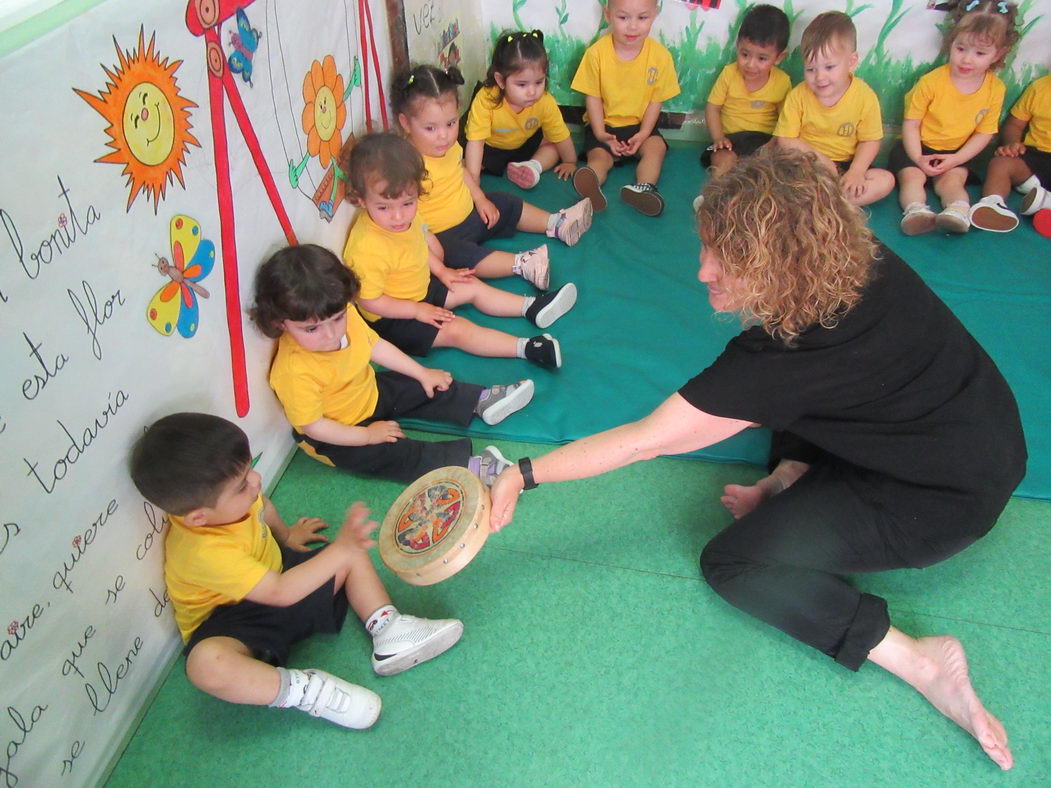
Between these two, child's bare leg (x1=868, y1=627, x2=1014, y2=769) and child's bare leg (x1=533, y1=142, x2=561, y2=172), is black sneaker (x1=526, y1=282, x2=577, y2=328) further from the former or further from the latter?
child's bare leg (x1=868, y1=627, x2=1014, y2=769)

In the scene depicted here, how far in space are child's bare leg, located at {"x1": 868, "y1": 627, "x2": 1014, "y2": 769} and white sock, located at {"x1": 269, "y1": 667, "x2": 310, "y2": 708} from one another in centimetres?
126

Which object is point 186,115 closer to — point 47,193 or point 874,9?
point 47,193

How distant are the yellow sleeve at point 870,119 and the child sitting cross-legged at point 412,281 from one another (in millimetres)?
1642

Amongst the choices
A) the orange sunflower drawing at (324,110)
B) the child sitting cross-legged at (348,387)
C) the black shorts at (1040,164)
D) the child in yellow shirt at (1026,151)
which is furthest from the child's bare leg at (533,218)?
the black shorts at (1040,164)

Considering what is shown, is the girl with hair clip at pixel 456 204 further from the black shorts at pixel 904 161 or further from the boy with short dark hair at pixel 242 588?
the black shorts at pixel 904 161

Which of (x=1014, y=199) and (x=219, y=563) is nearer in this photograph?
(x=219, y=563)

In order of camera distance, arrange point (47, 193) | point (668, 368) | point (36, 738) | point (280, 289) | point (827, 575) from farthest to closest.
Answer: point (668, 368) < point (280, 289) < point (827, 575) < point (36, 738) < point (47, 193)

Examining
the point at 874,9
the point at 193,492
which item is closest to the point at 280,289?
the point at 193,492

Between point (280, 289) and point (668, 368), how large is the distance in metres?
1.28

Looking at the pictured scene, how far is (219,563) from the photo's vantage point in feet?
5.04

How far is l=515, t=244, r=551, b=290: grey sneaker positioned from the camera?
2.78m

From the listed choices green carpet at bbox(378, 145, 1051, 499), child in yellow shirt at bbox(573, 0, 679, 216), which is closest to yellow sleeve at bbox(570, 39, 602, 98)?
child in yellow shirt at bbox(573, 0, 679, 216)

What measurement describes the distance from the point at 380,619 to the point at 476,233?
169cm

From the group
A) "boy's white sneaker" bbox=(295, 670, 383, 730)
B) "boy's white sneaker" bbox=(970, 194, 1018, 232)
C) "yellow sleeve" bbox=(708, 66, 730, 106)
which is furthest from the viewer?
"yellow sleeve" bbox=(708, 66, 730, 106)
